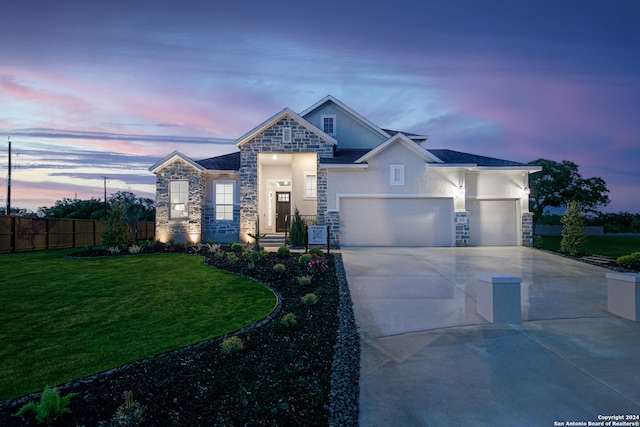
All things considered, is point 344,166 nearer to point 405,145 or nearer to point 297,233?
point 405,145

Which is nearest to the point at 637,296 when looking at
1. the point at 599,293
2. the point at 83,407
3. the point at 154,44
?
the point at 599,293

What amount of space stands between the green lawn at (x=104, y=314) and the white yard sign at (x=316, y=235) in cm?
536

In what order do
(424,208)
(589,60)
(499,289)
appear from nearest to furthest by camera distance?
(499,289), (589,60), (424,208)

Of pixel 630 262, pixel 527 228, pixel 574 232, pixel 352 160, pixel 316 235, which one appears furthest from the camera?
pixel 527 228

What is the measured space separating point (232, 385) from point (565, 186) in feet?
135

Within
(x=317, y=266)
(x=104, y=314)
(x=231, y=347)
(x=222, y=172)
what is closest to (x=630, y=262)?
(x=317, y=266)

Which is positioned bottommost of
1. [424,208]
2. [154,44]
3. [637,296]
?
[637,296]

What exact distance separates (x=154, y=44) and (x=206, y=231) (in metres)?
8.98

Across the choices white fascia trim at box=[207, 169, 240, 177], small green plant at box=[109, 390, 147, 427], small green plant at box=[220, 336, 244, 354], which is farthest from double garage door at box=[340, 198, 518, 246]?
small green plant at box=[109, 390, 147, 427]

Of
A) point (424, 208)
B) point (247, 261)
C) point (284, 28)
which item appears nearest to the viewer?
point (247, 261)

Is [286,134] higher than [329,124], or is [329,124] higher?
[329,124]

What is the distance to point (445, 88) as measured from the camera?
55.5ft

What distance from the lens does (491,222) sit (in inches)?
677

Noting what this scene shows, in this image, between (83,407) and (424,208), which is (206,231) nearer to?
(424,208)
